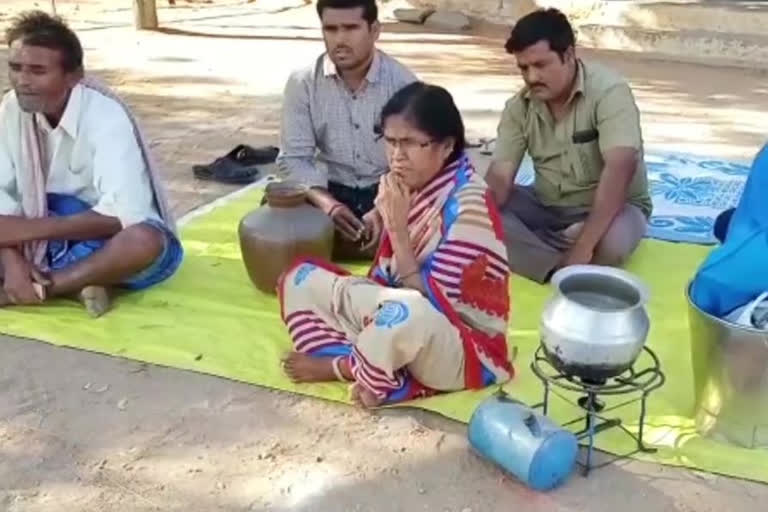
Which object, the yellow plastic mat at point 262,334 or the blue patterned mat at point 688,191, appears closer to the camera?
the yellow plastic mat at point 262,334

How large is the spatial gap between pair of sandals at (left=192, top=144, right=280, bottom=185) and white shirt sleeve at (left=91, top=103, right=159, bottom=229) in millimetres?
1559

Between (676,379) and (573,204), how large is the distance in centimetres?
111

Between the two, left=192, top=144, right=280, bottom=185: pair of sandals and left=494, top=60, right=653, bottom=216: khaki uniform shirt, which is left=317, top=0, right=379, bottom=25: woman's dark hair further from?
left=192, top=144, right=280, bottom=185: pair of sandals

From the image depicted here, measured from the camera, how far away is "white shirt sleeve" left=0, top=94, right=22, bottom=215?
12.3 ft

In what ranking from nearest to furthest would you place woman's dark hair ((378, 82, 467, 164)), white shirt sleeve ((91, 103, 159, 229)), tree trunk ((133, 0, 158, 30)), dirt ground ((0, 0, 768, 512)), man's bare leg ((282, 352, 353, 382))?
1. dirt ground ((0, 0, 768, 512))
2. woman's dark hair ((378, 82, 467, 164))
3. man's bare leg ((282, 352, 353, 382))
4. white shirt sleeve ((91, 103, 159, 229))
5. tree trunk ((133, 0, 158, 30))

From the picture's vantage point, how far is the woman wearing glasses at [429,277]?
291cm

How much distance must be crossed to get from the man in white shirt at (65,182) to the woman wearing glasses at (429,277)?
3.13ft

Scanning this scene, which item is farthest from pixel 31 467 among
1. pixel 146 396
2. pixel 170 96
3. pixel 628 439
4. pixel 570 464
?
pixel 170 96

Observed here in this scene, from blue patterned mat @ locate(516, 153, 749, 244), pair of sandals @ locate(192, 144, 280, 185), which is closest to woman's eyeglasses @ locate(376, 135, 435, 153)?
blue patterned mat @ locate(516, 153, 749, 244)

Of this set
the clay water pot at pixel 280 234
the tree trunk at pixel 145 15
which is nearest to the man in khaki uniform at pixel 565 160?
the clay water pot at pixel 280 234

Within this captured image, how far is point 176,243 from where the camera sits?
3.94 m

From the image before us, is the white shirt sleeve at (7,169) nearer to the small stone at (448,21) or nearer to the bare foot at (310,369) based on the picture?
the bare foot at (310,369)

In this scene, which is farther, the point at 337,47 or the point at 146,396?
the point at 337,47

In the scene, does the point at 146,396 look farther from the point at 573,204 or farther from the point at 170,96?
the point at 170,96
